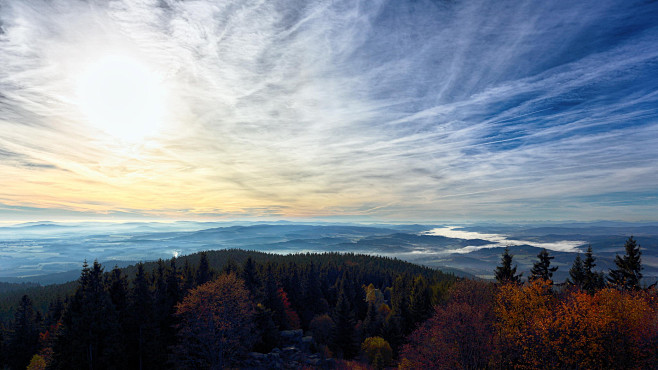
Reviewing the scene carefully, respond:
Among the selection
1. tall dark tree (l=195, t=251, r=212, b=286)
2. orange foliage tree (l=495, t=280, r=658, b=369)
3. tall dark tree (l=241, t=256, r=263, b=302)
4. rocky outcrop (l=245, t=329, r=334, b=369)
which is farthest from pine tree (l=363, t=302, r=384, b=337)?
tall dark tree (l=195, t=251, r=212, b=286)

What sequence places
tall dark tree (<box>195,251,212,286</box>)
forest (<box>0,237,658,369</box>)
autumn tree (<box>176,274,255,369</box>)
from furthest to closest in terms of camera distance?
1. tall dark tree (<box>195,251,212,286</box>)
2. autumn tree (<box>176,274,255,369</box>)
3. forest (<box>0,237,658,369</box>)

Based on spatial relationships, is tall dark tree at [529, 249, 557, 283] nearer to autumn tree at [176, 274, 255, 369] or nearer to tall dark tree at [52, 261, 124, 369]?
autumn tree at [176, 274, 255, 369]

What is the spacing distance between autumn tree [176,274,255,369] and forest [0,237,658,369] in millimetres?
202

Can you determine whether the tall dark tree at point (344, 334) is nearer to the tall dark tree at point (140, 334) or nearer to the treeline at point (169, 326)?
the treeline at point (169, 326)

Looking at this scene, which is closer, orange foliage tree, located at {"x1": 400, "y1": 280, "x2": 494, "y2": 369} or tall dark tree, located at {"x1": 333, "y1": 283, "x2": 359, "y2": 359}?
orange foliage tree, located at {"x1": 400, "y1": 280, "x2": 494, "y2": 369}

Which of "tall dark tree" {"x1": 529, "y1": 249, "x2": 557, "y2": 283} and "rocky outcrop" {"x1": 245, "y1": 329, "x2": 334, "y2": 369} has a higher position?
"tall dark tree" {"x1": 529, "y1": 249, "x2": 557, "y2": 283}

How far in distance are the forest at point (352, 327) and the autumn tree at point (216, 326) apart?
0.66 ft

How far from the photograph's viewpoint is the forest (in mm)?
33938

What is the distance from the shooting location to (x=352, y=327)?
6662 cm

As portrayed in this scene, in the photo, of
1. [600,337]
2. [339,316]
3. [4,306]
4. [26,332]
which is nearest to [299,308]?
[339,316]

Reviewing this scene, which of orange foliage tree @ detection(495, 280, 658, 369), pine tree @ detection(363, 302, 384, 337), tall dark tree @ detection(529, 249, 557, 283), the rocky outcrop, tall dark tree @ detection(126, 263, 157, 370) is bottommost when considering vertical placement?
pine tree @ detection(363, 302, 384, 337)

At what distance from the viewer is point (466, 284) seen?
6256 cm

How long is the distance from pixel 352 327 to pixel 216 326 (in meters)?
32.2

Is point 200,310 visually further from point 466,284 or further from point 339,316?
point 466,284
